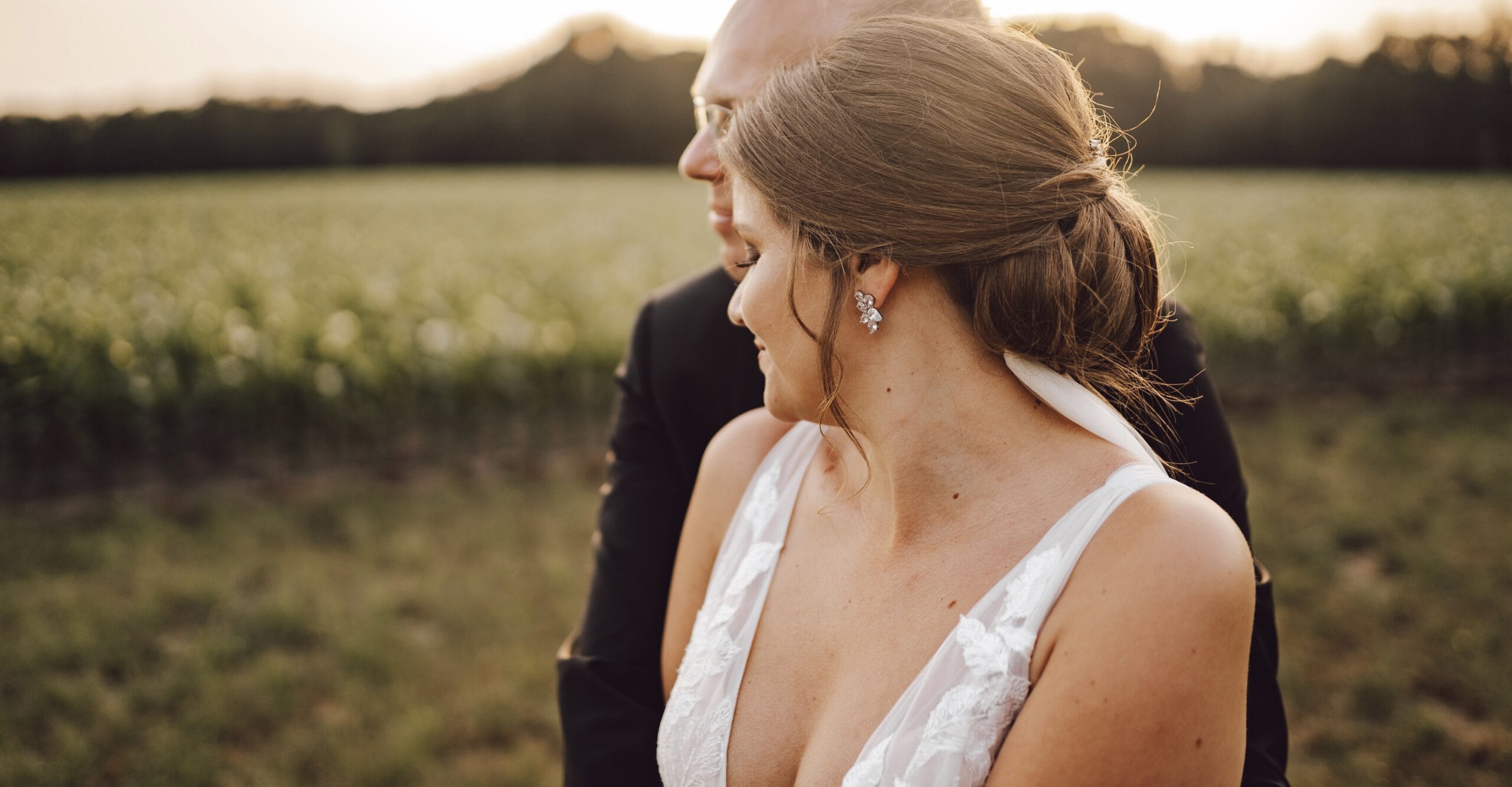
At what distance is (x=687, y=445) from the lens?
253 centimetres

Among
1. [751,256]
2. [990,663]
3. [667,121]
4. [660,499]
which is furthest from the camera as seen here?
[667,121]

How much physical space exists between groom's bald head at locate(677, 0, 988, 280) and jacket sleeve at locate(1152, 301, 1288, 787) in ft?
3.09

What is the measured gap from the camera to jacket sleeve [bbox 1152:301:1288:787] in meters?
2.00

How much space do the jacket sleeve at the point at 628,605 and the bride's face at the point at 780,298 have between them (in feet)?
3.15

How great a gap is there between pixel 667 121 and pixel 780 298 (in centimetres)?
6832

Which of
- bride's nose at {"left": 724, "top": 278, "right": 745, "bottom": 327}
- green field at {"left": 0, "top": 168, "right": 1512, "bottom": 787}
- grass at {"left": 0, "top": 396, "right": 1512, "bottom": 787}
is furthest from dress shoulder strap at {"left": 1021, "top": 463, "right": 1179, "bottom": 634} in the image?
grass at {"left": 0, "top": 396, "right": 1512, "bottom": 787}

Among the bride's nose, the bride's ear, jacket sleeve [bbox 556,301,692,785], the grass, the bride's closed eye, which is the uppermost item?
the bride's closed eye

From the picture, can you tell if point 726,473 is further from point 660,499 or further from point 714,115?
point 714,115

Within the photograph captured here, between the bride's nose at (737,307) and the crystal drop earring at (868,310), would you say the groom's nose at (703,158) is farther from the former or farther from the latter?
the crystal drop earring at (868,310)

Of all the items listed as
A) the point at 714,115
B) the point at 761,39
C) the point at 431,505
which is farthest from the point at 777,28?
the point at 431,505

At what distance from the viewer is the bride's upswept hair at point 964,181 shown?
4.46 ft

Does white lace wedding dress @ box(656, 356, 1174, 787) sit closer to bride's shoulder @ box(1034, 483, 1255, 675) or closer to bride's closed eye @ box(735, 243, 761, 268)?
bride's shoulder @ box(1034, 483, 1255, 675)

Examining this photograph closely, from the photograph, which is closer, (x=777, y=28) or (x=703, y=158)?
(x=777, y=28)

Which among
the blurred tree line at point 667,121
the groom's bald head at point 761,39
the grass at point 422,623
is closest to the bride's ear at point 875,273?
the groom's bald head at point 761,39
